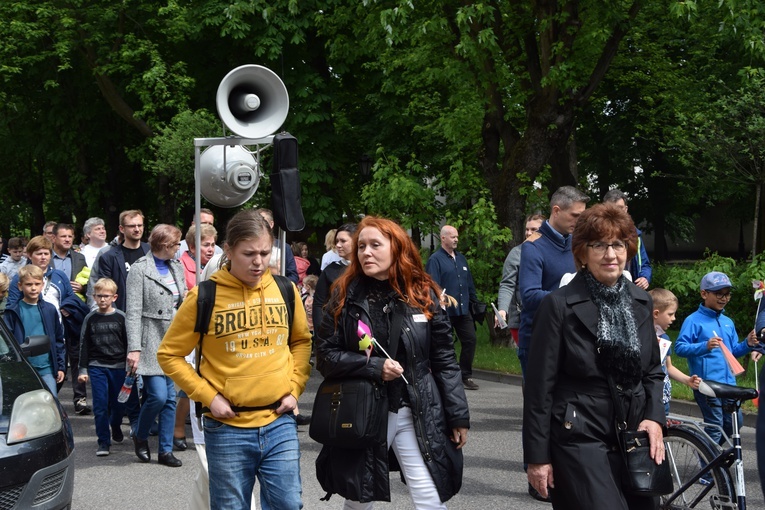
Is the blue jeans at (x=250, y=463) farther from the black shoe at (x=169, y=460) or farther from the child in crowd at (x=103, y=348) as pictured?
the child in crowd at (x=103, y=348)

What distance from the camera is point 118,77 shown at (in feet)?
92.1

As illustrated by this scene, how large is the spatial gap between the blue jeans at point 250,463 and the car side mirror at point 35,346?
2.59 metres

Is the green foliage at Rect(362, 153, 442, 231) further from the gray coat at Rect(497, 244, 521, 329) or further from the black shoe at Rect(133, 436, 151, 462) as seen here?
the black shoe at Rect(133, 436, 151, 462)

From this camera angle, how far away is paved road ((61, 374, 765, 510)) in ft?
23.3

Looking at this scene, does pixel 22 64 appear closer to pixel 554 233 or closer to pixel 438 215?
pixel 438 215

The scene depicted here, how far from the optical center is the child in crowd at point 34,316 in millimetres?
8961

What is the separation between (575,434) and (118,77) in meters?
25.8

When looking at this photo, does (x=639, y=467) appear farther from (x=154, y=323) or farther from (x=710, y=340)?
(x=154, y=323)

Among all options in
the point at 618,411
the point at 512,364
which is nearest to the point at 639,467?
the point at 618,411

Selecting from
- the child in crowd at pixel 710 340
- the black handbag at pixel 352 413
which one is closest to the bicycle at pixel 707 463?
the child in crowd at pixel 710 340

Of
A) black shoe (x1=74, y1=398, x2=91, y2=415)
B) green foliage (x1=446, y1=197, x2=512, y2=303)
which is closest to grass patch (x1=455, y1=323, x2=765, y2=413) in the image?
green foliage (x1=446, y1=197, x2=512, y2=303)

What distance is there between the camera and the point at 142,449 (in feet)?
28.0

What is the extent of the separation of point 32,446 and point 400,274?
7.53 ft

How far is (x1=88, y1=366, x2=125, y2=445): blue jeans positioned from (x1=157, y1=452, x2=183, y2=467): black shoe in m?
0.72
